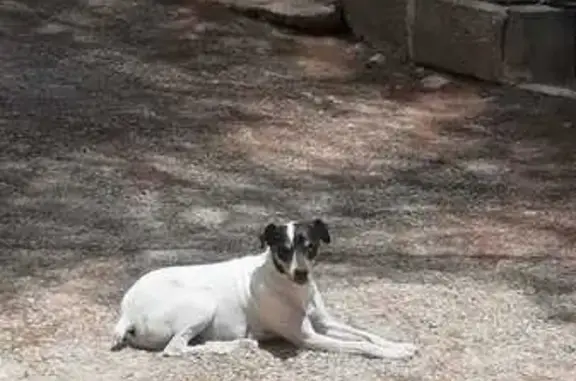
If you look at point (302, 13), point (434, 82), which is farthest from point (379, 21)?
point (434, 82)

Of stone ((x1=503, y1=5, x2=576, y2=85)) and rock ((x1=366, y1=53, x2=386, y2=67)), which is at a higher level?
stone ((x1=503, y1=5, x2=576, y2=85))

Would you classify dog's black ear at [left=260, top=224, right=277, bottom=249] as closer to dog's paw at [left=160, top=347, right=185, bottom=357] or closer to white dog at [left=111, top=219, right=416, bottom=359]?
white dog at [left=111, top=219, right=416, bottom=359]

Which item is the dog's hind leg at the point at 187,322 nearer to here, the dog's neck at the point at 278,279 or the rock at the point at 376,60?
the dog's neck at the point at 278,279

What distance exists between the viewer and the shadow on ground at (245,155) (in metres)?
6.20

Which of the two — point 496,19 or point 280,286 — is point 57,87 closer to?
point 496,19

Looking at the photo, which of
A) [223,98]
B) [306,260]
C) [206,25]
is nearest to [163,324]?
[306,260]

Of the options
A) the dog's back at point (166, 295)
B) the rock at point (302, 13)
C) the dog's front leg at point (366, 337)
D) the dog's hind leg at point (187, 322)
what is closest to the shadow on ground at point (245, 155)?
the rock at point (302, 13)

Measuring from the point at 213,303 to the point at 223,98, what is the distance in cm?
408

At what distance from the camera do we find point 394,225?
6.62m

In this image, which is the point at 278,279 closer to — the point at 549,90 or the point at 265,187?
the point at 265,187

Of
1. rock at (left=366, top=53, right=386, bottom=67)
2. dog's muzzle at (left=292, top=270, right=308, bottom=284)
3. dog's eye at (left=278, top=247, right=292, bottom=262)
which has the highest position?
dog's eye at (left=278, top=247, right=292, bottom=262)

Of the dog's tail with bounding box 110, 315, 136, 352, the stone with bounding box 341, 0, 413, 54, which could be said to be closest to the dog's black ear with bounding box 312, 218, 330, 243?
the dog's tail with bounding box 110, 315, 136, 352

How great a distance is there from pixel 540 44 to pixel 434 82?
2.62ft

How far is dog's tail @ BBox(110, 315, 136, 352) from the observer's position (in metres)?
4.91
